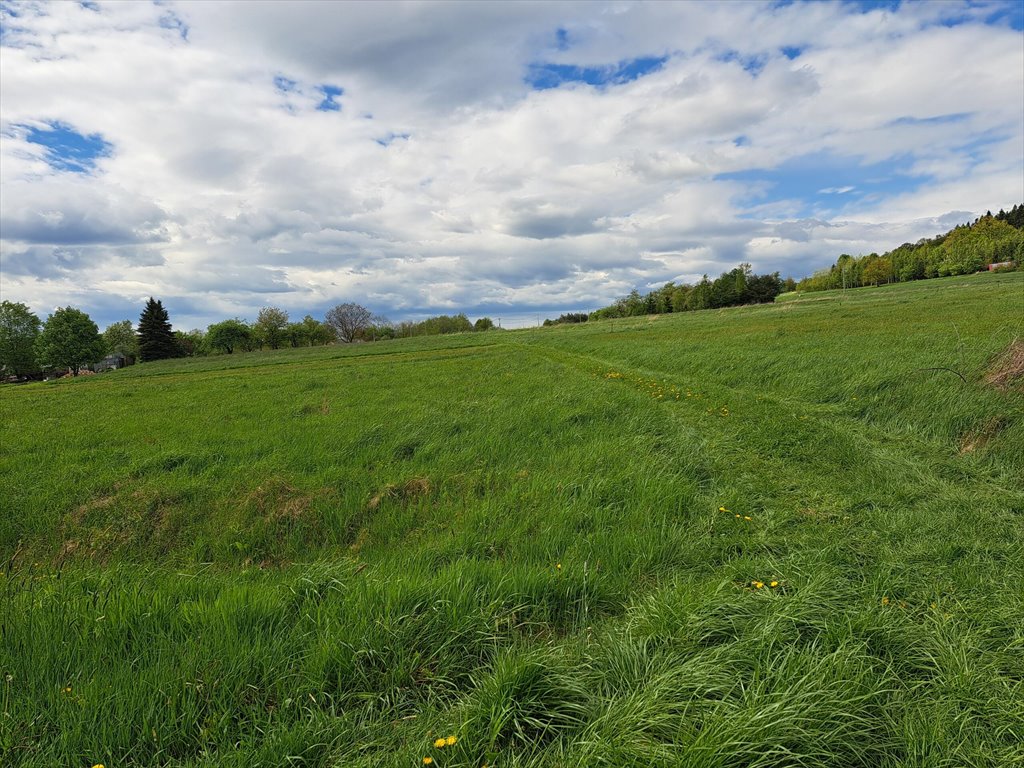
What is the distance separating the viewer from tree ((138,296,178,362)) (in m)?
90.5

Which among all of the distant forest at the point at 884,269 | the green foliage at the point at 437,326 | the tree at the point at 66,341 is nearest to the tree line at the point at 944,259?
the distant forest at the point at 884,269

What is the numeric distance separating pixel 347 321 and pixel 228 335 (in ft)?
110

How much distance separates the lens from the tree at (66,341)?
77.3 metres

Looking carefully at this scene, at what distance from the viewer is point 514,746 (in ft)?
8.63

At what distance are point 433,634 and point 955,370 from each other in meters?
13.4

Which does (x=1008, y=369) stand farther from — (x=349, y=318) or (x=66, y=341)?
(x=349, y=318)

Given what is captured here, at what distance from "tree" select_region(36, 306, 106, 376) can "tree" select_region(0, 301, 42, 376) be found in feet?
19.0

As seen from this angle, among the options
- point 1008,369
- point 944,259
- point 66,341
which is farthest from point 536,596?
point 944,259

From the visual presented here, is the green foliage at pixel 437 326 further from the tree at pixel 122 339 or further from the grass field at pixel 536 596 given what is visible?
the grass field at pixel 536 596

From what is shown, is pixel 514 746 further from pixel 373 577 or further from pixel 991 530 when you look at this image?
pixel 991 530

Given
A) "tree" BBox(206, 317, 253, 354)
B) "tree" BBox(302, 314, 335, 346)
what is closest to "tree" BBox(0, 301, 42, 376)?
"tree" BBox(206, 317, 253, 354)

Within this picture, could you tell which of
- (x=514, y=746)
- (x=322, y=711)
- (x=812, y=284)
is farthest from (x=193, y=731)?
(x=812, y=284)

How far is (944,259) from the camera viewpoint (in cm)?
10594

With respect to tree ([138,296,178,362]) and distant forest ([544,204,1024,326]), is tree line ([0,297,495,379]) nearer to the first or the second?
tree ([138,296,178,362])
